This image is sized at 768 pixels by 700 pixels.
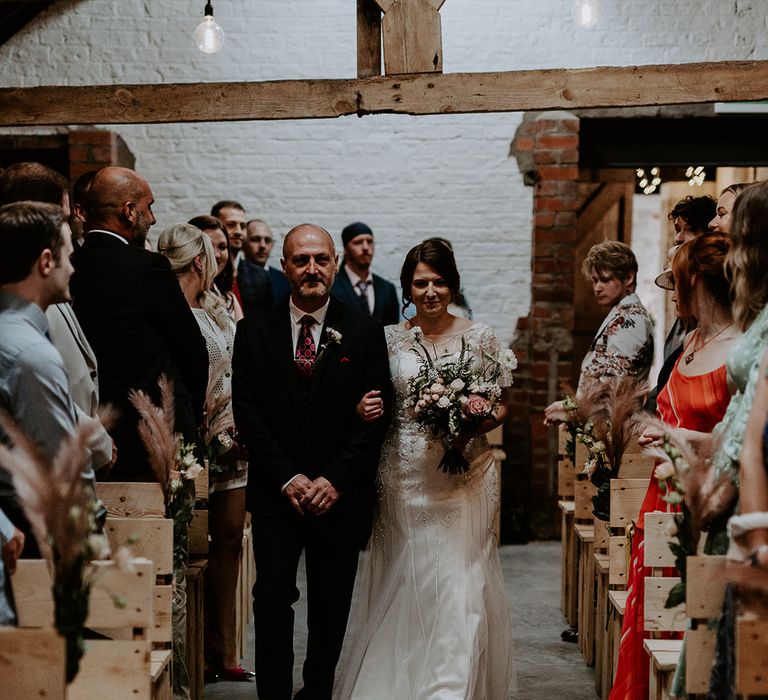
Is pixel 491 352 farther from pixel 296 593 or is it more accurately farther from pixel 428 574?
pixel 296 593

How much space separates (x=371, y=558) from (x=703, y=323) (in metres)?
1.70

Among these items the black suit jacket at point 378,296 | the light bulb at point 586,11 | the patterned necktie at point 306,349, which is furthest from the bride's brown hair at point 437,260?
the black suit jacket at point 378,296

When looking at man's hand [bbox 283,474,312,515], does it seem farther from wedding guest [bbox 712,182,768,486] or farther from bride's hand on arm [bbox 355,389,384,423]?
wedding guest [bbox 712,182,768,486]

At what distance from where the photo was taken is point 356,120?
8164 mm

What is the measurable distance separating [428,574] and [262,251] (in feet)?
12.5

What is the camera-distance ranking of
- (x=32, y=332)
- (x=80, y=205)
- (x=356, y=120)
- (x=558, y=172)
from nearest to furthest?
(x=32, y=332) < (x=80, y=205) < (x=558, y=172) < (x=356, y=120)

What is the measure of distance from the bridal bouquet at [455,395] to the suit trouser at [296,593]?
0.50m

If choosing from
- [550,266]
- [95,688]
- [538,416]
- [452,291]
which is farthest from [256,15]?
[95,688]

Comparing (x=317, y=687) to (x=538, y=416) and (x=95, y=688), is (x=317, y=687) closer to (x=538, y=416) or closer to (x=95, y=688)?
(x=95, y=688)

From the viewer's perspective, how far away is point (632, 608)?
393cm

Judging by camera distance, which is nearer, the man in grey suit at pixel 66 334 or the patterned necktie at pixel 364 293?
the man in grey suit at pixel 66 334

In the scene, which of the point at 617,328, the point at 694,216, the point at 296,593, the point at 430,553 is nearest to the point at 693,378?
the point at 430,553

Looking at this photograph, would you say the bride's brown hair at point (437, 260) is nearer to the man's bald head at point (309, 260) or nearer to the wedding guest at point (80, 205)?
the man's bald head at point (309, 260)

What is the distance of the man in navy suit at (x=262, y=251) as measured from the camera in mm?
7762
